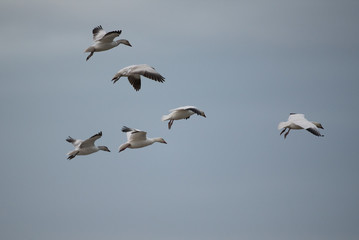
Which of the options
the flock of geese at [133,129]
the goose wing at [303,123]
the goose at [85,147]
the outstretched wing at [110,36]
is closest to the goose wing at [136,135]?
the flock of geese at [133,129]

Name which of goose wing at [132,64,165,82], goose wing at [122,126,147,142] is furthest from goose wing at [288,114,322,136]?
goose wing at [122,126,147,142]

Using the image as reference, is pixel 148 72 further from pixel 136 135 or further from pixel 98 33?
pixel 98 33

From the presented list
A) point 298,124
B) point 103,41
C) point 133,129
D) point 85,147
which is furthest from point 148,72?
point 298,124

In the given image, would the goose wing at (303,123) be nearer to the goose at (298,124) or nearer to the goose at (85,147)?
the goose at (298,124)

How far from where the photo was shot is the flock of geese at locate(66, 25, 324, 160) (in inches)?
861

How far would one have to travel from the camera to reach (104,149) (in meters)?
23.7

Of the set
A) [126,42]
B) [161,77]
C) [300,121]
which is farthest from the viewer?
[126,42]

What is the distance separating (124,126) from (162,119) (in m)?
Result: 1.56

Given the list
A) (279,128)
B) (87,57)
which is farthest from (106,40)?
(279,128)

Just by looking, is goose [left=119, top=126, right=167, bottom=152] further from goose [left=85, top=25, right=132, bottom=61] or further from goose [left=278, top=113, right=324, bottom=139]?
goose [left=278, top=113, right=324, bottom=139]

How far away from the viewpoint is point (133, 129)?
22.8m

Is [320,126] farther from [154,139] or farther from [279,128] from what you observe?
[154,139]

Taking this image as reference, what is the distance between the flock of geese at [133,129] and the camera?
2188 centimetres

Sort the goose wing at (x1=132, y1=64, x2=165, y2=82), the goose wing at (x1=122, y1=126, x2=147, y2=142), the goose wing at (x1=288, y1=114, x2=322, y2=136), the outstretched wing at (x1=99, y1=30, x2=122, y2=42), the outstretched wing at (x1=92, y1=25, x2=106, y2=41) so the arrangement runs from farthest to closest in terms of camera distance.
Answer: the outstretched wing at (x1=92, y1=25, x2=106, y2=41), the outstretched wing at (x1=99, y1=30, x2=122, y2=42), the goose wing at (x1=122, y1=126, x2=147, y2=142), the goose wing at (x1=288, y1=114, x2=322, y2=136), the goose wing at (x1=132, y1=64, x2=165, y2=82)
